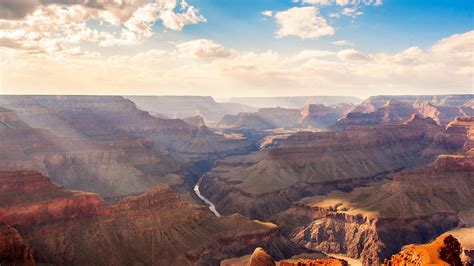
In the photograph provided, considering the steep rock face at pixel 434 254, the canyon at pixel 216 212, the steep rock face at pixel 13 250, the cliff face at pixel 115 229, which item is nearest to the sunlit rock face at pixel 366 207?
the canyon at pixel 216 212

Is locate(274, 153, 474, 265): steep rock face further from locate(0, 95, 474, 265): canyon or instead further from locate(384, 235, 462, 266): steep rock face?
locate(384, 235, 462, 266): steep rock face

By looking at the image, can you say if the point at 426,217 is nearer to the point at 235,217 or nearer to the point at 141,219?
the point at 235,217

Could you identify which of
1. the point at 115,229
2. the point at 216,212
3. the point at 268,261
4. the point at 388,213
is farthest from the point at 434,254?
the point at 216,212

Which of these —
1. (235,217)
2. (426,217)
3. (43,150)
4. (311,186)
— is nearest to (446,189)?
(426,217)

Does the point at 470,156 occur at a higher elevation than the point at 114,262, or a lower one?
higher

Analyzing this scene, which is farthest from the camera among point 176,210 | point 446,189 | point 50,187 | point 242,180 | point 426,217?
point 242,180

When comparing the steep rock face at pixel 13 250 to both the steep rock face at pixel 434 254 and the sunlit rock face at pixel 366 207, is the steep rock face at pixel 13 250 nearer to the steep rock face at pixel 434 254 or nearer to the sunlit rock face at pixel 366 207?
the steep rock face at pixel 434 254

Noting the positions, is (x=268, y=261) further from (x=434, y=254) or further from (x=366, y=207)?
(x=366, y=207)
